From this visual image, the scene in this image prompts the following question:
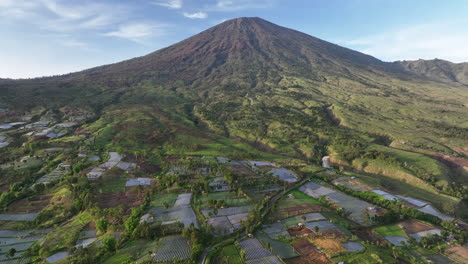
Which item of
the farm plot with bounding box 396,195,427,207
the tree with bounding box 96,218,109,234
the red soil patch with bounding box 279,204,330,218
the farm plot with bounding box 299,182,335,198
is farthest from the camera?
the farm plot with bounding box 299,182,335,198

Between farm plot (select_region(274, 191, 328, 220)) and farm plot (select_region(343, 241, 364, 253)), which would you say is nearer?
farm plot (select_region(343, 241, 364, 253))

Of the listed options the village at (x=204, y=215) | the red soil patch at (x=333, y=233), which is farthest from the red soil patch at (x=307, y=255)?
the red soil patch at (x=333, y=233)

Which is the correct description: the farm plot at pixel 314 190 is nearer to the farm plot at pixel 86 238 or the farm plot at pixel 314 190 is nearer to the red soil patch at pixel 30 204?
the farm plot at pixel 86 238

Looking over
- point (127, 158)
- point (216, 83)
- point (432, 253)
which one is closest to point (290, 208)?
point (432, 253)

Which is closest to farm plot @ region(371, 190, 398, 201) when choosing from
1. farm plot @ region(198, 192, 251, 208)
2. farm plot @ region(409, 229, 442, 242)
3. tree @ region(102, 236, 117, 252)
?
farm plot @ region(409, 229, 442, 242)

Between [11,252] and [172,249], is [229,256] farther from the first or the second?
[11,252]

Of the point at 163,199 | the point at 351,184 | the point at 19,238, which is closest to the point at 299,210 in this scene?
the point at 351,184

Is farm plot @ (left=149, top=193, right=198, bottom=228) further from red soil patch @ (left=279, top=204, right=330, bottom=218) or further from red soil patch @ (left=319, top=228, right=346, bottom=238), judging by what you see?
red soil patch @ (left=319, top=228, right=346, bottom=238)

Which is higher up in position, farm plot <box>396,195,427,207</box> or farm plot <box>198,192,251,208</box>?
farm plot <box>198,192,251,208</box>
